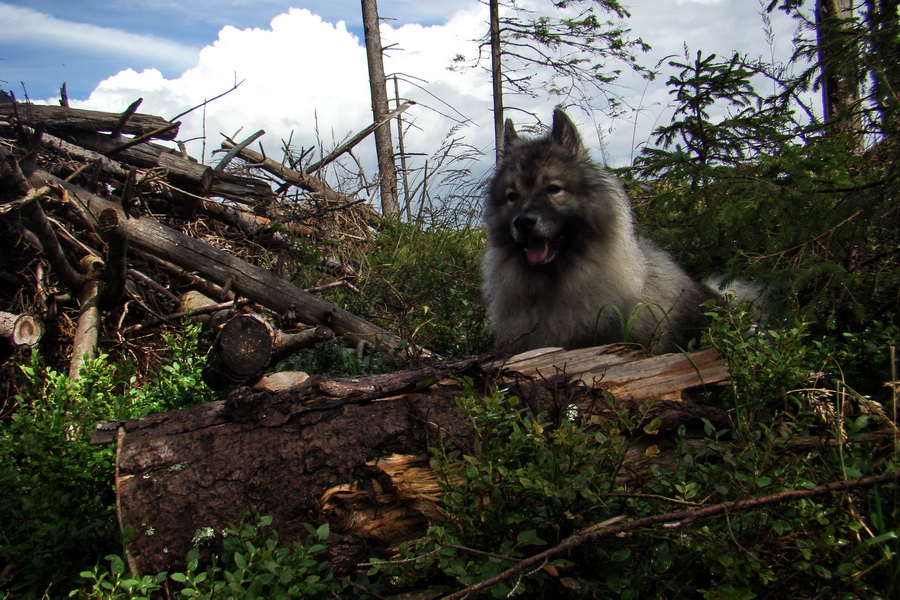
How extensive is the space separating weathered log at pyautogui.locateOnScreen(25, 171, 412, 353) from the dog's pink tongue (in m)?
1.33

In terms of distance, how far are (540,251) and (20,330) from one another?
12.5 feet

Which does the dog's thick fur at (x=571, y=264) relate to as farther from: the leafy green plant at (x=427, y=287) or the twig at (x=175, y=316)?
the twig at (x=175, y=316)

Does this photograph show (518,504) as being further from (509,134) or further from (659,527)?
(509,134)

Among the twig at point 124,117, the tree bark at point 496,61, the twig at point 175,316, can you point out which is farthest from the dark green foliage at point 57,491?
the tree bark at point 496,61

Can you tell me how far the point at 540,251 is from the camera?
413 cm

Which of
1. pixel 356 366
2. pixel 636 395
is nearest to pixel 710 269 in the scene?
pixel 636 395

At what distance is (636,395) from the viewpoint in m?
2.75

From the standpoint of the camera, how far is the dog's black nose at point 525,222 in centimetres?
401

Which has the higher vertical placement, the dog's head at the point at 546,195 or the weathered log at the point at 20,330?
the dog's head at the point at 546,195

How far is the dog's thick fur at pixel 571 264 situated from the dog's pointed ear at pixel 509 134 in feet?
1.25

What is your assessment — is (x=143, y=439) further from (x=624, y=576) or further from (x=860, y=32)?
(x=860, y=32)

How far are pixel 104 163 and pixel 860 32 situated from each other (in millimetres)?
6652

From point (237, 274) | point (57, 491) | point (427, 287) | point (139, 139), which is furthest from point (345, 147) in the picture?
point (57, 491)

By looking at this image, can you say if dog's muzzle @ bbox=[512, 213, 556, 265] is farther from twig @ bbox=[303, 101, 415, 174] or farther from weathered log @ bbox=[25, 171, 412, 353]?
twig @ bbox=[303, 101, 415, 174]
